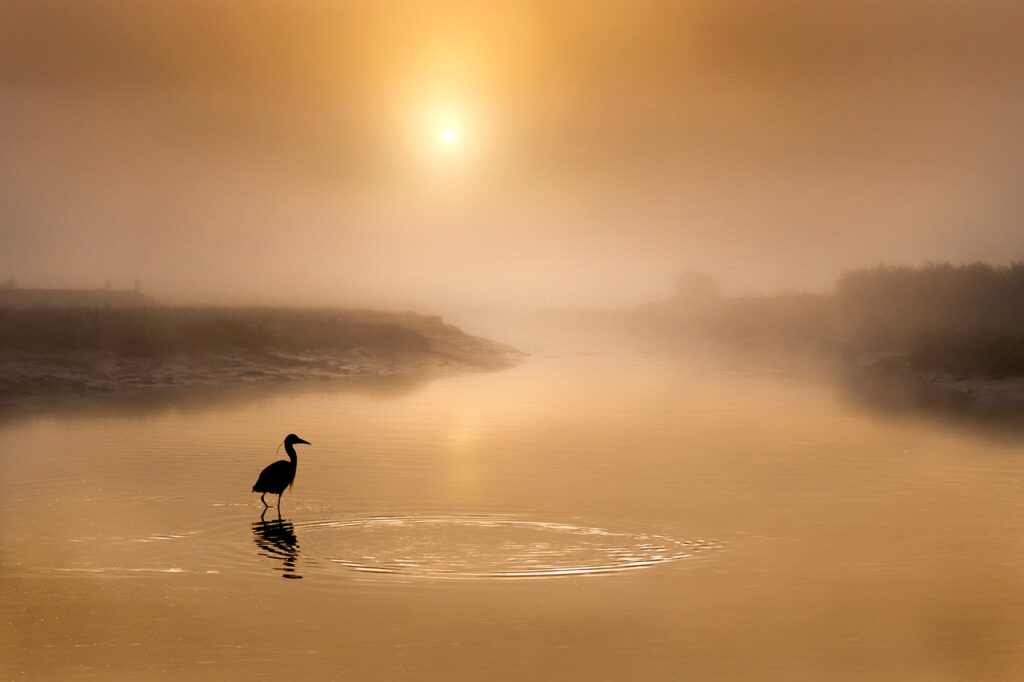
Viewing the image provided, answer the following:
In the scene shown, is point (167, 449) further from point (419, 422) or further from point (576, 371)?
point (576, 371)

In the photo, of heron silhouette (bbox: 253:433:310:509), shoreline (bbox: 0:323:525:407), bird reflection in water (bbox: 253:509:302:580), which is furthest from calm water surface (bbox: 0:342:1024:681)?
shoreline (bbox: 0:323:525:407)

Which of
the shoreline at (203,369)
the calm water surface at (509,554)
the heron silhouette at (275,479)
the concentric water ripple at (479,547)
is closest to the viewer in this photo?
the calm water surface at (509,554)

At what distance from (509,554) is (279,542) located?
2.70 m

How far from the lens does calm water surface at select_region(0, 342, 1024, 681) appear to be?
32.4 ft

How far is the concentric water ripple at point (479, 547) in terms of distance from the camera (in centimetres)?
1280

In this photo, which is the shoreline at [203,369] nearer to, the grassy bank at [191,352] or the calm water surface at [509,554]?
the grassy bank at [191,352]

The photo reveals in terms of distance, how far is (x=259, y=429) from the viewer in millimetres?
24922

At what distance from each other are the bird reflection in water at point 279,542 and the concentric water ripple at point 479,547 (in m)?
0.14

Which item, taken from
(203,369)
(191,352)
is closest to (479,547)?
(203,369)

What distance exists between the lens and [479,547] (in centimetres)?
1377

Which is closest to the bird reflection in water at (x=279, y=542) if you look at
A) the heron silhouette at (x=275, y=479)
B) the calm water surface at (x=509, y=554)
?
the calm water surface at (x=509, y=554)

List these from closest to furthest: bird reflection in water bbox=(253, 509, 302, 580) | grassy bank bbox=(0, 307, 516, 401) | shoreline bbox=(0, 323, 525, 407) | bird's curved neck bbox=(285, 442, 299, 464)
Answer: bird reflection in water bbox=(253, 509, 302, 580) → bird's curved neck bbox=(285, 442, 299, 464) → shoreline bbox=(0, 323, 525, 407) → grassy bank bbox=(0, 307, 516, 401)

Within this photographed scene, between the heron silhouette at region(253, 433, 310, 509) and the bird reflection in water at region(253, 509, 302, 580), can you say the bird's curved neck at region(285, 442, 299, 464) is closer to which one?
the heron silhouette at region(253, 433, 310, 509)

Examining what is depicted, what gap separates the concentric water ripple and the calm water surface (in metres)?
0.05
